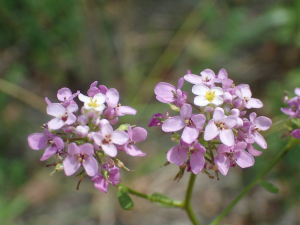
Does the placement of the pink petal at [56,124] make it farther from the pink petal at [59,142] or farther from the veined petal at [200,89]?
the veined petal at [200,89]

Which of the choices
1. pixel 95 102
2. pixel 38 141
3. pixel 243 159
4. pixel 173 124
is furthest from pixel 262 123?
pixel 38 141

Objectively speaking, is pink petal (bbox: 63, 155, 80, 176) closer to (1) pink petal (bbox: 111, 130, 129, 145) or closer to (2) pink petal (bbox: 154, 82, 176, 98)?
Result: (1) pink petal (bbox: 111, 130, 129, 145)

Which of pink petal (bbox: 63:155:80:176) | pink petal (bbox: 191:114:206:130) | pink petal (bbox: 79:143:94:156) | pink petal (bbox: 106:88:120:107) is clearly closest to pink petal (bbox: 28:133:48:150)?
pink petal (bbox: 63:155:80:176)

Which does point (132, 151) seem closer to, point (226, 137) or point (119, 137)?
point (119, 137)

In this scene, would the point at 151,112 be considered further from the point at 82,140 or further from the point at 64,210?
the point at 82,140

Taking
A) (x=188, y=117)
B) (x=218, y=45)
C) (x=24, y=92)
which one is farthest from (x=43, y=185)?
(x=218, y=45)

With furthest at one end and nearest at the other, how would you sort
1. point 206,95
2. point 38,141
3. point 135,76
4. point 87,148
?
1. point 135,76
2. point 206,95
3. point 38,141
4. point 87,148
